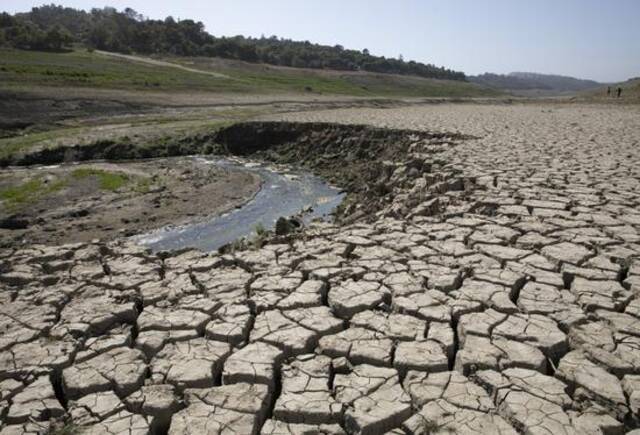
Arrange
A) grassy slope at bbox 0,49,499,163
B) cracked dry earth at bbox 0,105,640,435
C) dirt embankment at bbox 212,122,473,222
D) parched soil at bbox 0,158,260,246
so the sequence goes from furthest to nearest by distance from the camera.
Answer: grassy slope at bbox 0,49,499,163, parched soil at bbox 0,158,260,246, dirt embankment at bbox 212,122,473,222, cracked dry earth at bbox 0,105,640,435

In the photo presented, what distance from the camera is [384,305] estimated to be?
12.7 ft

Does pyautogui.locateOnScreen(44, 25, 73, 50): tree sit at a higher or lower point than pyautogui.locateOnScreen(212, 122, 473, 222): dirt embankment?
higher

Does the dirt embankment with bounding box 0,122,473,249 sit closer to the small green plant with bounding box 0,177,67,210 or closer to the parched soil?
the parched soil

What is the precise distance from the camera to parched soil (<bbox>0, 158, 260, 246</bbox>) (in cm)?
903

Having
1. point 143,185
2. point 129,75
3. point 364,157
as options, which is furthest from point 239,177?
point 129,75

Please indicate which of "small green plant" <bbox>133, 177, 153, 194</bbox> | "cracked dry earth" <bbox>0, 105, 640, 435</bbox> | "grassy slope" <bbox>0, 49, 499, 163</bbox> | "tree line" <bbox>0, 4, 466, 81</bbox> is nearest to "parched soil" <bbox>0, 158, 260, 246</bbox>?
"small green plant" <bbox>133, 177, 153, 194</bbox>

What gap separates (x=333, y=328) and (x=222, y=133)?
15013 millimetres

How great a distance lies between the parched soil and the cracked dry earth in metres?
3.94

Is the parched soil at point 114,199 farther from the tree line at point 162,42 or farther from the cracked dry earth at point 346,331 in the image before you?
the tree line at point 162,42

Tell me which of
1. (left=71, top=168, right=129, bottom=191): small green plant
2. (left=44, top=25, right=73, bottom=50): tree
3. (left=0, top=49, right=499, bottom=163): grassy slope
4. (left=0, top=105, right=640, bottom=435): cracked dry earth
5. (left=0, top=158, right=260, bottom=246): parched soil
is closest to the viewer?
(left=0, top=105, right=640, bottom=435): cracked dry earth

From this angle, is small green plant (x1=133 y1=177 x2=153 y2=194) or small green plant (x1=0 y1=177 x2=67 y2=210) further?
small green plant (x1=133 y1=177 x2=153 y2=194)

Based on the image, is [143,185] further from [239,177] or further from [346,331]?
[346,331]

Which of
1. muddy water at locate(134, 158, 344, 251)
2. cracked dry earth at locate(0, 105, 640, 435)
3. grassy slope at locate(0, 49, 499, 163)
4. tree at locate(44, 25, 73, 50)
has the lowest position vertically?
muddy water at locate(134, 158, 344, 251)

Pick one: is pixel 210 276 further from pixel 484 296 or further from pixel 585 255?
pixel 585 255
